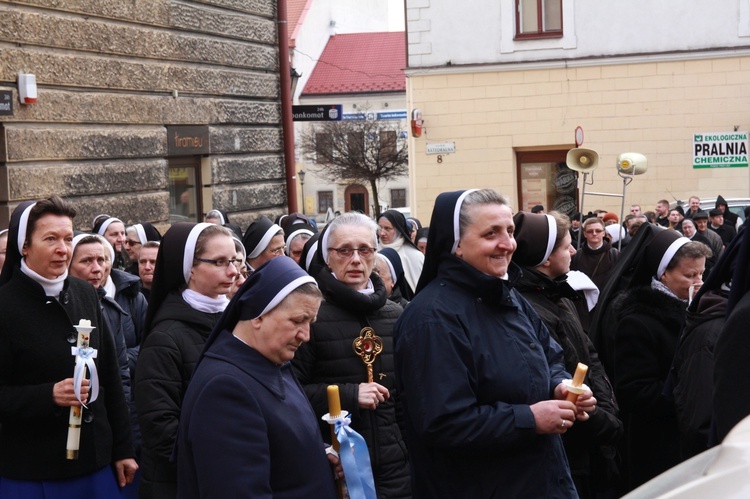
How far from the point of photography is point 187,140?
43.7 feet

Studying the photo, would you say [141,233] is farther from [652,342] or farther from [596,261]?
[652,342]

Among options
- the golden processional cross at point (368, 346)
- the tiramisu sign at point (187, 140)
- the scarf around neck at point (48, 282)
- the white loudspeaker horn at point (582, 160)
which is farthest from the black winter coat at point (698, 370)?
the white loudspeaker horn at point (582, 160)

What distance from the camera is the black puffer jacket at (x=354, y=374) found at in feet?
16.1

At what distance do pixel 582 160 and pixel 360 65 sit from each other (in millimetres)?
41910

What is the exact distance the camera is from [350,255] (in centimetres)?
544

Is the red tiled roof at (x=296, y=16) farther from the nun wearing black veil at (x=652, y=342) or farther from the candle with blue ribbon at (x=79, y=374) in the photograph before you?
the candle with blue ribbon at (x=79, y=374)

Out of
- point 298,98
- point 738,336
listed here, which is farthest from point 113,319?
point 298,98

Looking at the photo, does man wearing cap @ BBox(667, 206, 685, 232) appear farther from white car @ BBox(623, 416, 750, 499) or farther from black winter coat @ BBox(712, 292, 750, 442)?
white car @ BBox(623, 416, 750, 499)

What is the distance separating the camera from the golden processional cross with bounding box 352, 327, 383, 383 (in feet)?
16.5

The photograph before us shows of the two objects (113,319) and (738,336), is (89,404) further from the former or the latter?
(738,336)

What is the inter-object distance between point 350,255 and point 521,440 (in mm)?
1770

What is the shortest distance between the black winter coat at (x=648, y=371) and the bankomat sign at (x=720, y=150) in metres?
19.6

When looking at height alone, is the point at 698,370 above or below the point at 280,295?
below

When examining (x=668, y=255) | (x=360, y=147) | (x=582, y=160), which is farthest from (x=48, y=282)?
(x=360, y=147)
